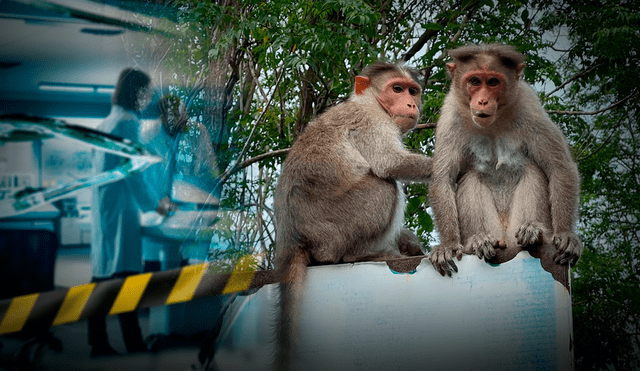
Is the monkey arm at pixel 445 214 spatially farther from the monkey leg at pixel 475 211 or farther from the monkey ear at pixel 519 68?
the monkey ear at pixel 519 68

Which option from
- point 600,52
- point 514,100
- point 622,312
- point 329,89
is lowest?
point 622,312

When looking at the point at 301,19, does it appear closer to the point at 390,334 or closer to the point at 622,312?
the point at 390,334

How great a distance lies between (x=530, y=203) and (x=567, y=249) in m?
0.45

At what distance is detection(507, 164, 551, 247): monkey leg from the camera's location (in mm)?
3645

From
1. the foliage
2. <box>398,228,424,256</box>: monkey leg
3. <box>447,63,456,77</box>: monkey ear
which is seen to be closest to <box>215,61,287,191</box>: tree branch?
the foliage

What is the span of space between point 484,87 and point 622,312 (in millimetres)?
5593

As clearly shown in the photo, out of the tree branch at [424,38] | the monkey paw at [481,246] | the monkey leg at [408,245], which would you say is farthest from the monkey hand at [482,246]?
the tree branch at [424,38]

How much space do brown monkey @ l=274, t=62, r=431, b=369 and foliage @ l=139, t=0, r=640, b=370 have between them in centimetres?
121

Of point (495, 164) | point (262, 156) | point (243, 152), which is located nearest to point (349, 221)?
point (495, 164)

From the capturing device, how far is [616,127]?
780 cm

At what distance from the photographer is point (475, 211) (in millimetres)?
3754

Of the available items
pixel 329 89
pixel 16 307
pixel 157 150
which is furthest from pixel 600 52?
pixel 16 307

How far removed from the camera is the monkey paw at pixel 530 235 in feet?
11.1

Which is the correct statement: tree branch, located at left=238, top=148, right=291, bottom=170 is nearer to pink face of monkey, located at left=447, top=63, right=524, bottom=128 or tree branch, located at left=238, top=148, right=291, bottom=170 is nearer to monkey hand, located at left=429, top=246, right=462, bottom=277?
pink face of monkey, located at left=447, top=63, right=524, bottom=128
